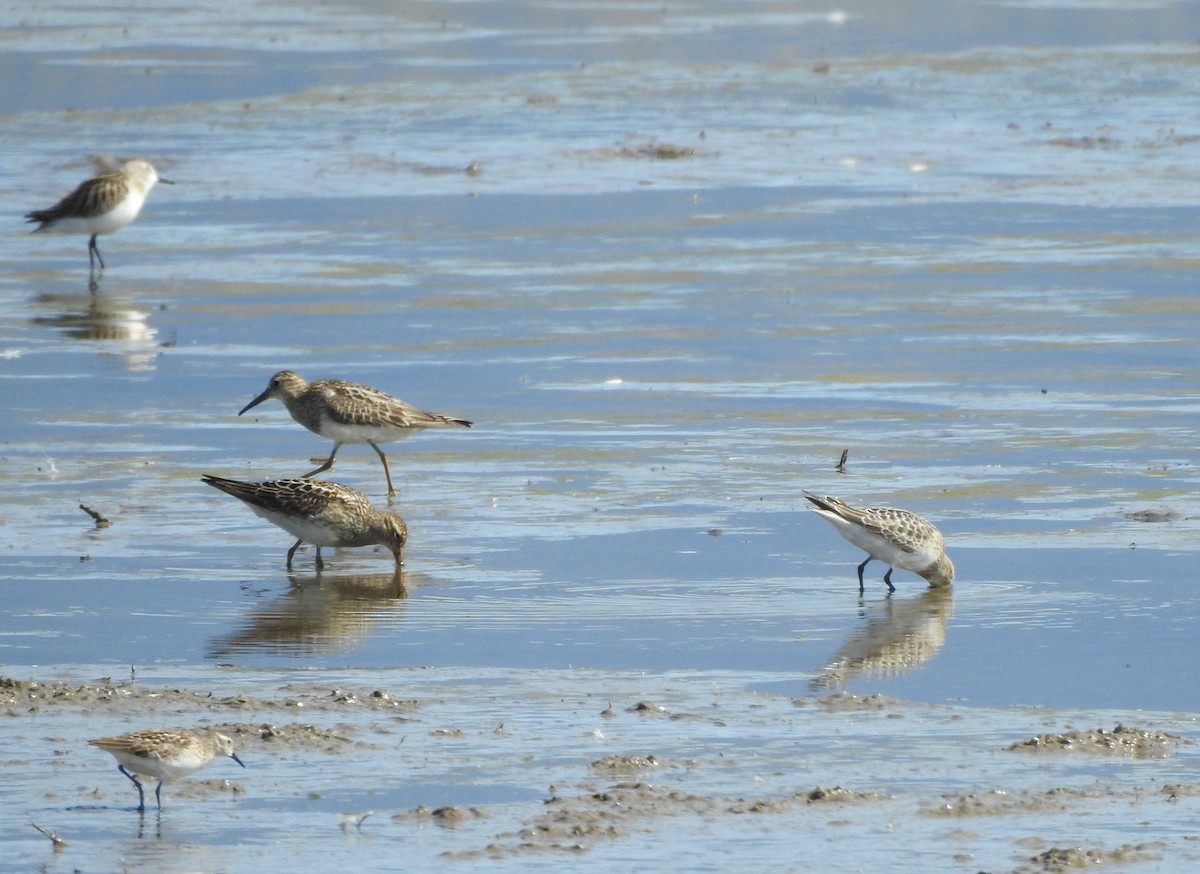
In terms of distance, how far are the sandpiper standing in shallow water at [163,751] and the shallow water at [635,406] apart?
0.25 m

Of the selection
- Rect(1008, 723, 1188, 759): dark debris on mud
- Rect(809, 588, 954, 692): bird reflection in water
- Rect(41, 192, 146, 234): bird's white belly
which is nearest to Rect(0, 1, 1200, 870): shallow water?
Rect(809, 588, 954, 692): bird reflection in water

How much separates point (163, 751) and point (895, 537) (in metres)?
4.73

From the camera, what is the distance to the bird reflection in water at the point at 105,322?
19.0 metres

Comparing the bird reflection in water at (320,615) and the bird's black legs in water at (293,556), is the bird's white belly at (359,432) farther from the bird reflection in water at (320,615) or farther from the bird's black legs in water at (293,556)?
the bird reflection in water at (320,615)

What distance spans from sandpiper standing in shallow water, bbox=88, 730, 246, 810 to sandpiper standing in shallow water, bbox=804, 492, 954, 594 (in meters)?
4.37

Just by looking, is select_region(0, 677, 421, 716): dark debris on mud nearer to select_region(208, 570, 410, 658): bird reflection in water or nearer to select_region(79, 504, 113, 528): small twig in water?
select_region(208, 570, 410, 658): bird reflection in water

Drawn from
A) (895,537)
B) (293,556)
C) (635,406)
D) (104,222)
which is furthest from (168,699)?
(104,222)

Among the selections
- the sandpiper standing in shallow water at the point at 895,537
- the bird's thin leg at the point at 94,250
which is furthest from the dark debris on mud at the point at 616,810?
the bird's thin leg at the point at 94,250

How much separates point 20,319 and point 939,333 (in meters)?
7.89

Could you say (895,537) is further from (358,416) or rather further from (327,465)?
(327,465)

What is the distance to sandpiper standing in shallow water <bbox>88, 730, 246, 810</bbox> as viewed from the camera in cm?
802

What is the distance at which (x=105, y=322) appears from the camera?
20328 millimetres

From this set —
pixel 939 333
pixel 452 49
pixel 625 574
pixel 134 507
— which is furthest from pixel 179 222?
pixel 452 49

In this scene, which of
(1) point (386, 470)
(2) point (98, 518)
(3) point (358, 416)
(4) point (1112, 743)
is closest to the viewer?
(4) point (1112, 743)
